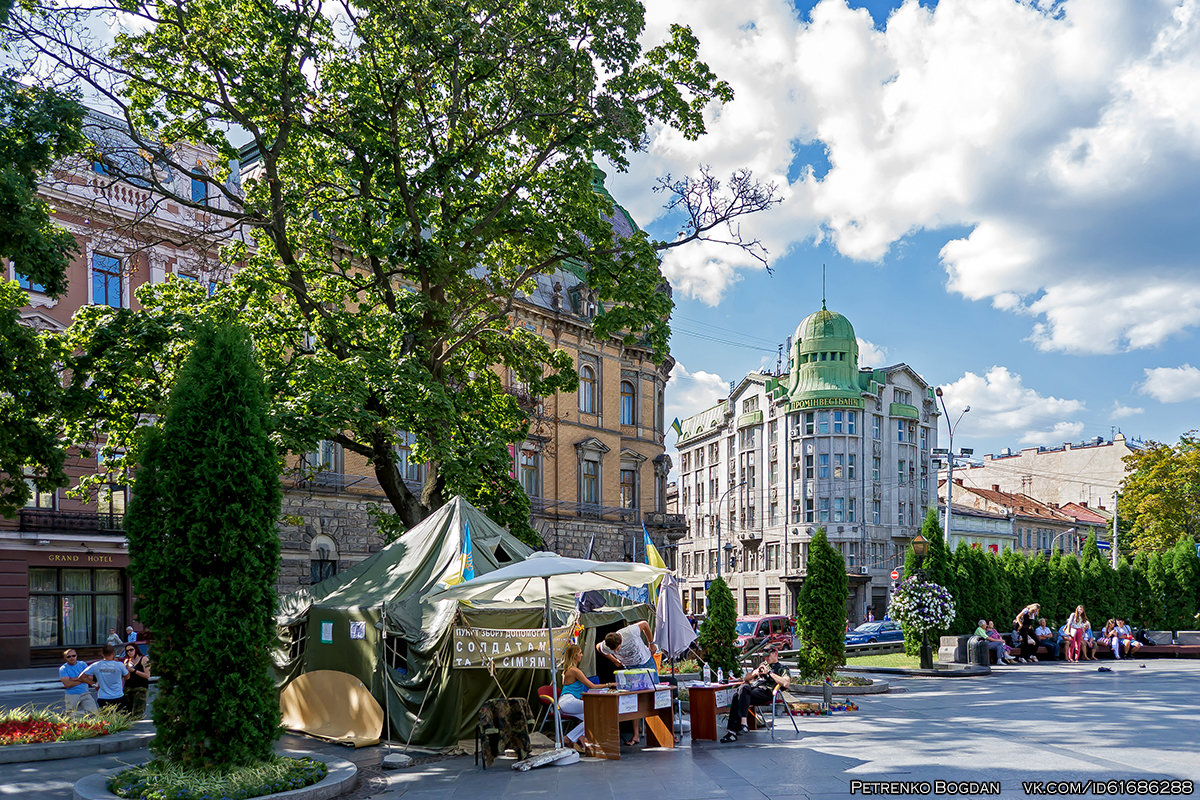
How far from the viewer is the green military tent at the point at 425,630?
48.2ft

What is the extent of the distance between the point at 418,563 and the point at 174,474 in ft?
18.9

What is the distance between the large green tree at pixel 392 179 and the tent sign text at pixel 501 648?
4624mm

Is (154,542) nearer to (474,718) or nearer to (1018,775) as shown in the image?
(474,718)

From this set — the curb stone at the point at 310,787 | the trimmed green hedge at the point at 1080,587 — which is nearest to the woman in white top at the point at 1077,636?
the trimmed green hedge at the point at 1080,587

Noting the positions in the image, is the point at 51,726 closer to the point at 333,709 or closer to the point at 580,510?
the point at 333,709

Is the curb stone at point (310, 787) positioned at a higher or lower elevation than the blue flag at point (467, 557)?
lower

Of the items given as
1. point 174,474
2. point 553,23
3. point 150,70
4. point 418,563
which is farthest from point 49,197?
point 174,474

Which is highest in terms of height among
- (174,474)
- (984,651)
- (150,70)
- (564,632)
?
(150,70)

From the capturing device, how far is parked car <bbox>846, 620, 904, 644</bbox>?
131 ft

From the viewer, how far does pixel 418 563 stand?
52.7 feet

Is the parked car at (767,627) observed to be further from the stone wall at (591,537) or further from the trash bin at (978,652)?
the trash bin at (978,652)

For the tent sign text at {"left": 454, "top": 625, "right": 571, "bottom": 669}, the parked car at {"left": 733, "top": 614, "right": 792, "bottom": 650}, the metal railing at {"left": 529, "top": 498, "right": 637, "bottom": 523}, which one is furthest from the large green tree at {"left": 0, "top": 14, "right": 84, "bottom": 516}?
the metal railing at {"left": 529, "top": 498, "right": 637, "bottom": 523}

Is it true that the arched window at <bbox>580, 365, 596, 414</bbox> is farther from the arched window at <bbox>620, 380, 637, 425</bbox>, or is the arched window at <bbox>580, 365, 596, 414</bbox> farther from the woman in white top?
the woman in white top

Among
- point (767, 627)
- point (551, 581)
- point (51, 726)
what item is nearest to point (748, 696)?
point (551, 581)
